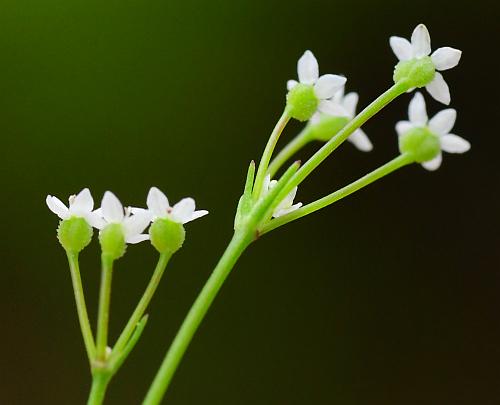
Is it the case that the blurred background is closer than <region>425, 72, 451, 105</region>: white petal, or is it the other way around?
<region>425, 72, 451, 105</region>: white petal

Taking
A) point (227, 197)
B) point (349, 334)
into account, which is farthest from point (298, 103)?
point (349, 334)

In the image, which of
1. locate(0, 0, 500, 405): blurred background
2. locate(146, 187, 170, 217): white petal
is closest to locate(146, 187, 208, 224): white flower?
locate(146, 187, 170, 217): white petal

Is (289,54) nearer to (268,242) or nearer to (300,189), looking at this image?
(300,189)

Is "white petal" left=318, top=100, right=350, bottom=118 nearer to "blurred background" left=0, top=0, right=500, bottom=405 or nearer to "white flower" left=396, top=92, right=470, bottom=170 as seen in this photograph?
"white flower" left=396, top=92, right=470, bottom=170

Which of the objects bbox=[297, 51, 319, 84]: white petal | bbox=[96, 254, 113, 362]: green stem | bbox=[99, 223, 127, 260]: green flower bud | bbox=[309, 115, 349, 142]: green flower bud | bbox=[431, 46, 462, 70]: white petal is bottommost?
bbox=[96, 254, 113, 362]: green stem

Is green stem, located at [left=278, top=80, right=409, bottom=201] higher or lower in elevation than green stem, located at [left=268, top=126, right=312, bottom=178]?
lower

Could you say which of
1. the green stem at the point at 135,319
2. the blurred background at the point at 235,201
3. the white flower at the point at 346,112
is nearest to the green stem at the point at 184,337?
the green stem at the point at 135,319

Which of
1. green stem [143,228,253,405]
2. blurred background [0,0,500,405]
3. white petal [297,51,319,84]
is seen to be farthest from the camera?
blurred background [0,0,500,405]

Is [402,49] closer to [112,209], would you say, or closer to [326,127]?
[326,127]
